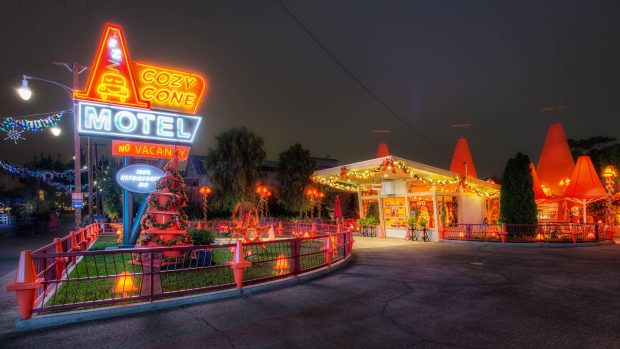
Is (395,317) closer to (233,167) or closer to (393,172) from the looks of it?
(393,172)

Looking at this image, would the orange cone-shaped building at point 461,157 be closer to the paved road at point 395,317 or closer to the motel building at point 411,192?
the motel building at point 411,192

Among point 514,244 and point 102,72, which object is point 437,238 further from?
point 102,72

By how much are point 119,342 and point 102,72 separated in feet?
34.9

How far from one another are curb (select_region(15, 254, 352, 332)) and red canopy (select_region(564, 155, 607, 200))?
82.5 ft

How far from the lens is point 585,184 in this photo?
1013 inches

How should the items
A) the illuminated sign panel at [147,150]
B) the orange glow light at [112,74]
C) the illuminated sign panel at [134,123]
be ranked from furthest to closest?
the illuminated sign panel at [147,150], the orange glow light at [112,74], the illuminated sign panel at [134,123]

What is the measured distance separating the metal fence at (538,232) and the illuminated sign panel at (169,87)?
16.0m

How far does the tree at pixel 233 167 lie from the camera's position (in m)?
31.8

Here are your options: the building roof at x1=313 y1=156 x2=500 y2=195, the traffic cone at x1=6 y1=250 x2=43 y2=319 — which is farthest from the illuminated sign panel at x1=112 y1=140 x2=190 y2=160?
the building roof at x1=313 y1=156 x2=500 y2=195

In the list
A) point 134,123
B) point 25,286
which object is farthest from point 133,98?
point 25,286

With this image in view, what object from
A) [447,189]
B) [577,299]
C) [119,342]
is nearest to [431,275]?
[577,299]

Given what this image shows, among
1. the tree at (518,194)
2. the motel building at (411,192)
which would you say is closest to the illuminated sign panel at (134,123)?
the motel building at (411,192)

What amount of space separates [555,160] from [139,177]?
35347mm

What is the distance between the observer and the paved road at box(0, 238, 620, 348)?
5.37 metres
